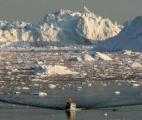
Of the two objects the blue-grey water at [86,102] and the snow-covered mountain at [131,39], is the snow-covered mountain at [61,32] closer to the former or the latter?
the snow-covered mountain at [131,39]

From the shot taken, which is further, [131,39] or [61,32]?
[61,32]

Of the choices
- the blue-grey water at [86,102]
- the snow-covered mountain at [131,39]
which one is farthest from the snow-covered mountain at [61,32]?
the blue-grey water at [86,102]

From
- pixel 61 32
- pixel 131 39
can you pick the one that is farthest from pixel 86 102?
pixel 61 32

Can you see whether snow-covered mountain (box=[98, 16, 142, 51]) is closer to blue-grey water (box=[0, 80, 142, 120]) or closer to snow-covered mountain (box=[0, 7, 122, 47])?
blue-grey water (box=[0, 80, 142, 120])

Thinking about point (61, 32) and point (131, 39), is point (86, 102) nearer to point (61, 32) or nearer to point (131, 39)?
point (131, 39)

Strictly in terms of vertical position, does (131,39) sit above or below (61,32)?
below

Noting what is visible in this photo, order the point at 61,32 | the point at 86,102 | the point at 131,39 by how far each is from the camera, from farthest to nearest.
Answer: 1. the point at 61,32
2. the point at 131,39
3. the point at 86,102

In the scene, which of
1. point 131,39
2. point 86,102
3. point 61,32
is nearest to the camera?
point 86,102

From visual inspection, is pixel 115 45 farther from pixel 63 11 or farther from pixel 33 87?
pixel 63 11

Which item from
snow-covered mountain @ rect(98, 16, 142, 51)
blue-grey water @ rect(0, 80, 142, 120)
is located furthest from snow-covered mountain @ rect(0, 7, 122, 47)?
blue-grey water @ rect(0, 80, 142, 120)
